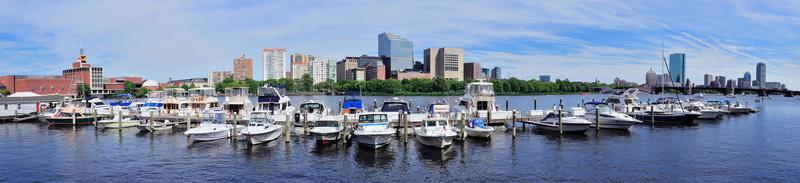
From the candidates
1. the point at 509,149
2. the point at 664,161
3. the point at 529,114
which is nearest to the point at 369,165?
the point at 509,149

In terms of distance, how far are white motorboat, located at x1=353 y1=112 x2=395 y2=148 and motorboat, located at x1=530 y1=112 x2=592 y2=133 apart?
1882 centimetres

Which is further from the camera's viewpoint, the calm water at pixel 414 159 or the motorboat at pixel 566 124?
the motorboat at pixel 566 124

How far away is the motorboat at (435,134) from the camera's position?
137ft

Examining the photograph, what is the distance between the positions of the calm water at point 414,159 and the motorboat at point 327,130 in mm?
720

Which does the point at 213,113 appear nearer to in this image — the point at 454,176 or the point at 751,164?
the point at 454,176

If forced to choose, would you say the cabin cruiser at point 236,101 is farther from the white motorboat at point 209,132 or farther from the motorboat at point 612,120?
the motorboat at point 612,120

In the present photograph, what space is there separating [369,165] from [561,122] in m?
24.5

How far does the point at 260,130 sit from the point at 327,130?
556cm

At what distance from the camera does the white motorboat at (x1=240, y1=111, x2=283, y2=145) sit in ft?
145

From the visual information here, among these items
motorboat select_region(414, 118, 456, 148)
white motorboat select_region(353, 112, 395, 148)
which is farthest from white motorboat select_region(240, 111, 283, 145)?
motorboat select_region(414, 118, 456, 148)

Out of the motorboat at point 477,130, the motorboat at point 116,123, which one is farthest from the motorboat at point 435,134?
the motorboat at point 116,123

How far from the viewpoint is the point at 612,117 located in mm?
57469

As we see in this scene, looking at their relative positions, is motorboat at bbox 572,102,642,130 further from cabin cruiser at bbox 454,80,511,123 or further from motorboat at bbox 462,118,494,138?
motorboat at bbox 462,118,494,138

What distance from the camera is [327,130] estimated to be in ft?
146
